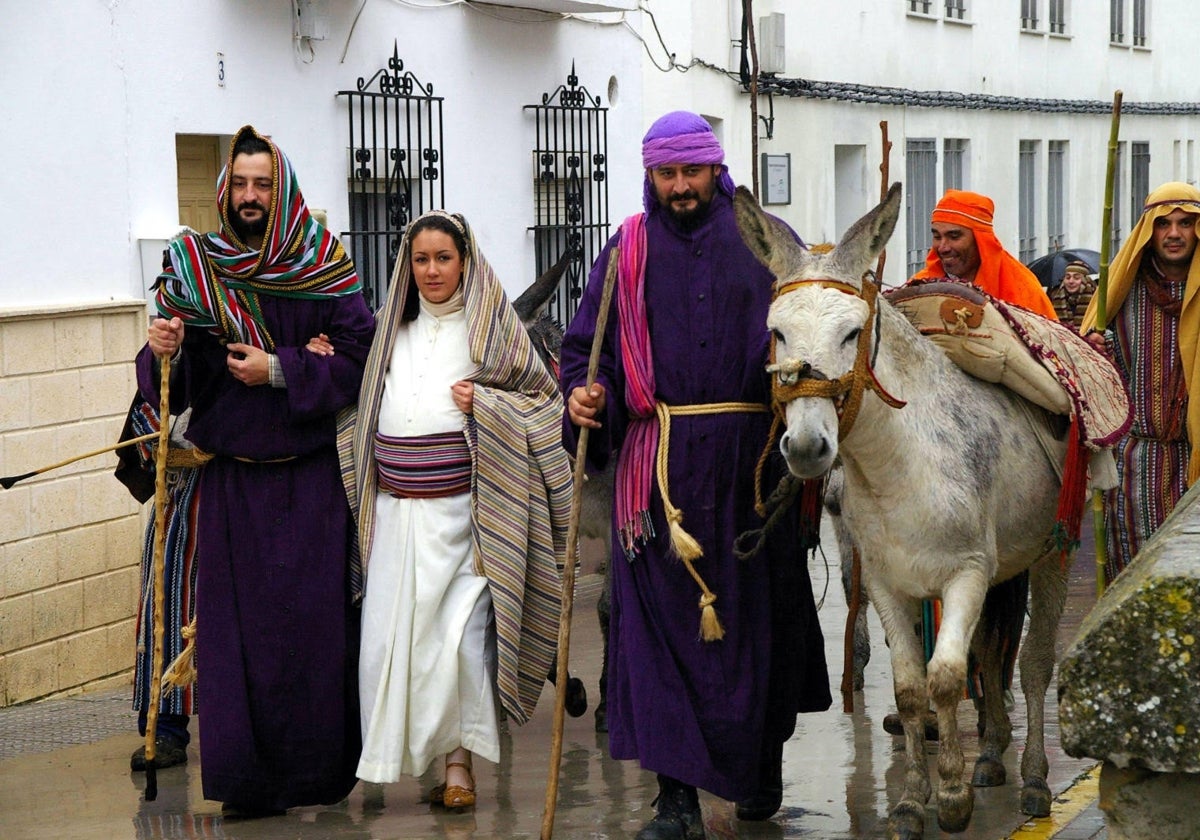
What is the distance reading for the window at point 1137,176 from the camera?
29000 millimetres

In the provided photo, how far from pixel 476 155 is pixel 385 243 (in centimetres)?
105

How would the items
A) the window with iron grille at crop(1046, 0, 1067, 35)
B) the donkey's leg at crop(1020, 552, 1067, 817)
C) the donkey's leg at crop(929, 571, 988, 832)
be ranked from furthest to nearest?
the window with iron grille at crop(1046, 0, 1067, 35), the donkey's leg at crop(1020, 552, 1067, 817), the donkey's leg at crop(929, 571, 988, 832)

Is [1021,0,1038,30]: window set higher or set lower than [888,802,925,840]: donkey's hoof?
higher

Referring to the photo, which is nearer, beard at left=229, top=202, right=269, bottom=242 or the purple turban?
the purple turban

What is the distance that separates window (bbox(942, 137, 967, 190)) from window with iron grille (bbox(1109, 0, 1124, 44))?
660cm

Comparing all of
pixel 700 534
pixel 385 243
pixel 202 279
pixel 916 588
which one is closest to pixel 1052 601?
pixel 916 588

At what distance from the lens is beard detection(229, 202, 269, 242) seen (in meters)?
6.16

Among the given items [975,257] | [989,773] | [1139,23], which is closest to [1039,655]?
[989,773]

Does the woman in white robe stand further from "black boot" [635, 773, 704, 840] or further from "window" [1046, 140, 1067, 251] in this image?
"window" [1046, 140, 1067, 251]

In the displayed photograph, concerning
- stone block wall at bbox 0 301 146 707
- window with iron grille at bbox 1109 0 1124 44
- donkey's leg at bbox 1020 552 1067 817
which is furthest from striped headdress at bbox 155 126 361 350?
window with iron grille at bbox 1109 0 1124 44

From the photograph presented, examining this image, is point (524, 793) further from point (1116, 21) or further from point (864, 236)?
point (1116, 21)

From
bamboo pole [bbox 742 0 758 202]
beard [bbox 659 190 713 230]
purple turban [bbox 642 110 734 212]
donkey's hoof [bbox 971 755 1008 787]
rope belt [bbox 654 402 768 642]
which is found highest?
bamboo pole [bbox 742 0 758 202]

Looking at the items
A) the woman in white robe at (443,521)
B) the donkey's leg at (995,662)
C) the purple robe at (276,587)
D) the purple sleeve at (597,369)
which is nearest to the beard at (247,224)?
the purple robe at (276,587)

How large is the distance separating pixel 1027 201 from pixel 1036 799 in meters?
19.5
